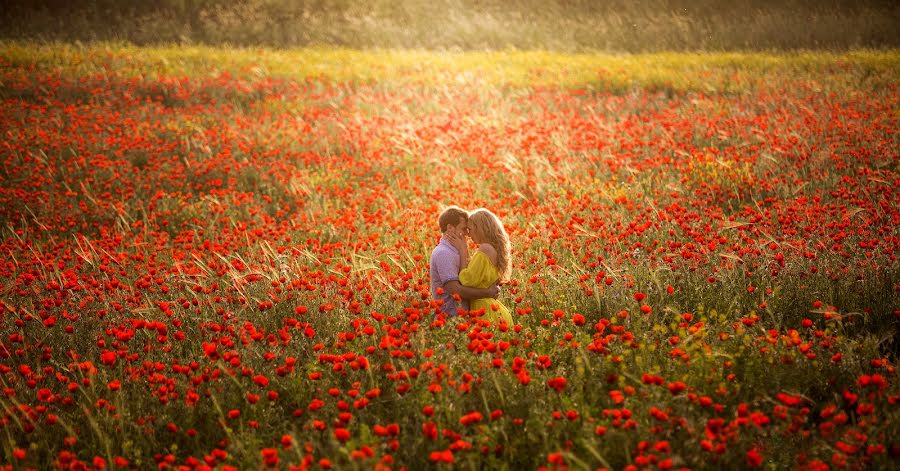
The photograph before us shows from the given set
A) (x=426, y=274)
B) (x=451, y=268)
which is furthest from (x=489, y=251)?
(x=426, y=274)

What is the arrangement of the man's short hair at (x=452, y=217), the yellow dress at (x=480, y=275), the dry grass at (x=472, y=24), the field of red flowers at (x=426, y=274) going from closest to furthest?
the field of red flowers at (x=426, y=274), the yellow dress at (x=480, y=275), the man's short hair at (x=452, y=217), the dry grass at (x=472, y=24)

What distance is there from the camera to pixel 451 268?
453 cm

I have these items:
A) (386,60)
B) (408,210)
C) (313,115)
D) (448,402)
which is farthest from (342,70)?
(448,402)

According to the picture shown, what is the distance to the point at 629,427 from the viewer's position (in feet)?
8.25

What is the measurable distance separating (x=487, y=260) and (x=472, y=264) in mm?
109

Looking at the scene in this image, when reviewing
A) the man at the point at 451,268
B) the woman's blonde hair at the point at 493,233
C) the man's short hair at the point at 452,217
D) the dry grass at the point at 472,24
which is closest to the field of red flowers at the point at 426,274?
the man at the point at 451,268

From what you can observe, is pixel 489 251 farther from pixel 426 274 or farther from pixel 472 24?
pixel 472 24

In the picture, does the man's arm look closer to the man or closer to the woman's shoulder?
the man

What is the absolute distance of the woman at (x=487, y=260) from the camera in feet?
14.4

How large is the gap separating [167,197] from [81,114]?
4.71 m

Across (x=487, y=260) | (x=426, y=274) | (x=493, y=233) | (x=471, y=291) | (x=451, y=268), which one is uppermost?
(x=493, y=233)

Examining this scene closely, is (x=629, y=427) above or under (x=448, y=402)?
above

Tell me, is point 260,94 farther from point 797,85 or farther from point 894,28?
point 894,28

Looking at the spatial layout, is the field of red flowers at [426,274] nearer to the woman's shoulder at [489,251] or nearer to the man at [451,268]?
the man at [451,268]
